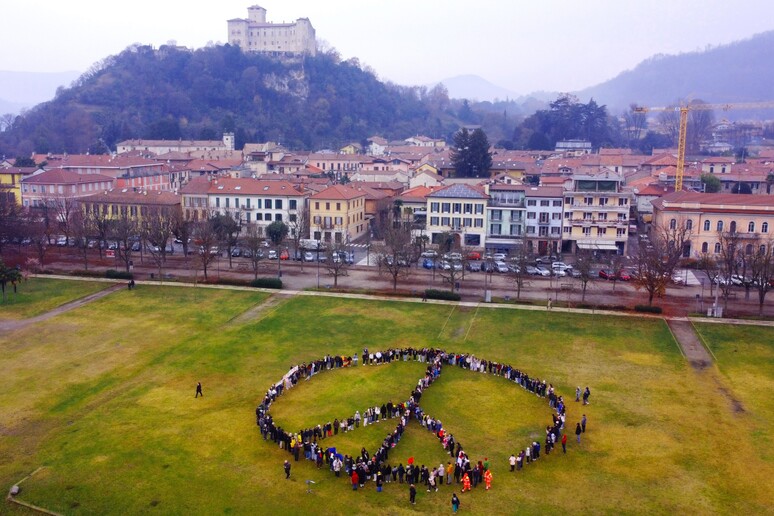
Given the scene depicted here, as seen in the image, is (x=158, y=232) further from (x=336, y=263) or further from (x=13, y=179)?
(x=13, y=179)

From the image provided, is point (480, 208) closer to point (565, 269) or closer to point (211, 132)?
point (565, 269)

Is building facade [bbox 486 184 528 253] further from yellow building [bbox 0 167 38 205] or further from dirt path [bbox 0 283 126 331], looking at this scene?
yellow building [bbox 0 167 38 205]

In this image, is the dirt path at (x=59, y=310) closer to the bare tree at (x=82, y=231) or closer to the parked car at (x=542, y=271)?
the bare tree at (x=82, y=231)

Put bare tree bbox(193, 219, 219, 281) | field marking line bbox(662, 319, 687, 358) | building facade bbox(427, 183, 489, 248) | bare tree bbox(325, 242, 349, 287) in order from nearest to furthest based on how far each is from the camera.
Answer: field marking line bbox(662, 319, 687, 358)
bare tree bbox(325, 242, 349, 287)
bare tree bbox(193, 219, 219, 281)
building facade bbox(427, 183, 489, 248)

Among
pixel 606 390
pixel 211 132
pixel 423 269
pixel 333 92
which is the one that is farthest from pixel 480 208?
pixel 333 92

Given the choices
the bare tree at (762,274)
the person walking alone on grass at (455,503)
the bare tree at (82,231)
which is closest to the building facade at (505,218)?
the bare tree at (762,274)

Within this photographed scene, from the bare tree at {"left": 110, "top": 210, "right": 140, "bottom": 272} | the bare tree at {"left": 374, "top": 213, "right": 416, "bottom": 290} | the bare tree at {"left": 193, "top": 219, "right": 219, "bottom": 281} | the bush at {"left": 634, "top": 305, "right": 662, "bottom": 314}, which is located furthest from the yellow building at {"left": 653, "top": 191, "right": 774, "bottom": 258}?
the bare tree at {"left": 110, "top": 210, "right": 140, "bottom": 272}

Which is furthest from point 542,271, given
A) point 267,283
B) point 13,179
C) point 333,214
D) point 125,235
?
point 13,179
